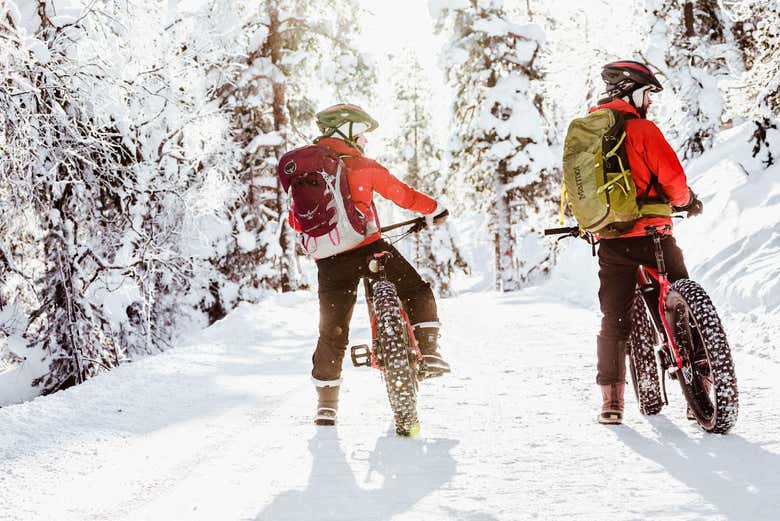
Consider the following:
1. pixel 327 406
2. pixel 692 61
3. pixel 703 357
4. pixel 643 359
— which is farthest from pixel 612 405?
pixel 692 61

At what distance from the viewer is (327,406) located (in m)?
4.88

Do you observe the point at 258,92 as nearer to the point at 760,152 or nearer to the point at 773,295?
the point at 760,152

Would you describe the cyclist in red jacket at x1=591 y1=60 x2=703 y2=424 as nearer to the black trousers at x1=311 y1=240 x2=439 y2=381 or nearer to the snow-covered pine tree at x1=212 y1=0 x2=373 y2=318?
the black trousers at x1=311 y1=240 x2=439 y2=381

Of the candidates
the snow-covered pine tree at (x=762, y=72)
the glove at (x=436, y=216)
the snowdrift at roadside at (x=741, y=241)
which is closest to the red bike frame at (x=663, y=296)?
the glove at (x=436, y=216)

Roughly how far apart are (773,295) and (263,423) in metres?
5.98

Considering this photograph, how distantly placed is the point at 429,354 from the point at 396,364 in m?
0.54

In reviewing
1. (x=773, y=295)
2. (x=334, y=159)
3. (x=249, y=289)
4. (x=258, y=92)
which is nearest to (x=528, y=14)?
(x=258, y=92)

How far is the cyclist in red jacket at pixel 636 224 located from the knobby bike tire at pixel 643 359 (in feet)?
0.65

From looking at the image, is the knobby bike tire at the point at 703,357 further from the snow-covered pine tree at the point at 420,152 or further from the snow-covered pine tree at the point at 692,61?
the snow-covered pine tree at the point at 420,152

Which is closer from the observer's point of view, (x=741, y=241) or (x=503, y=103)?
(x=741, y=241)

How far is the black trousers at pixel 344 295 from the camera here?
16.0 feet

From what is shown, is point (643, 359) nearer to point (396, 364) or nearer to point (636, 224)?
point (636, 224)

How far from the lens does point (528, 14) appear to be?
93.4 ft

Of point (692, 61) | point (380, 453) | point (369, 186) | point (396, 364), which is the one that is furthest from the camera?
point (692, 61)
